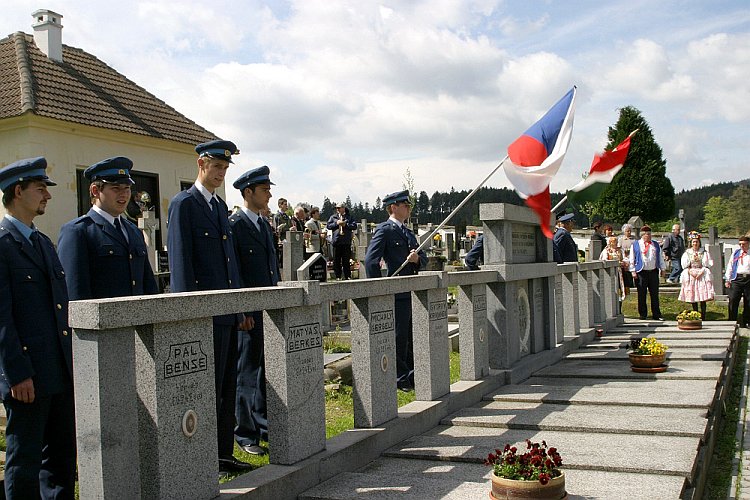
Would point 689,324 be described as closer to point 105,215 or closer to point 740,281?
point 740,281

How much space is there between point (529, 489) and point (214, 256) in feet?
8.14

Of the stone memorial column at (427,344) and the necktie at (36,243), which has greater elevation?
the necktie at (36,243)

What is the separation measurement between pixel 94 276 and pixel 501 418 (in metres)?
3.66

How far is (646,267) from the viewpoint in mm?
16172

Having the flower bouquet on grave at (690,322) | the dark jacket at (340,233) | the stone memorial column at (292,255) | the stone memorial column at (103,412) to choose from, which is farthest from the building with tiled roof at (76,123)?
the stone memorial column at (103,412)

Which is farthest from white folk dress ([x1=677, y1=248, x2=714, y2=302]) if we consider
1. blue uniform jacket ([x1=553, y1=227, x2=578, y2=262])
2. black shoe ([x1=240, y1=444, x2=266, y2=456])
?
black shoe ([x1=240, y1=444, x2=266, y2=456])

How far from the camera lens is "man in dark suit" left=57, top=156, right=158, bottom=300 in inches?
175

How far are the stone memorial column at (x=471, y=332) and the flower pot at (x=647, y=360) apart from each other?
2162mm

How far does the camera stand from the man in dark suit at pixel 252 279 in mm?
5824

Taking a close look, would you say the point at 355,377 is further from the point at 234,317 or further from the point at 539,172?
the point at 539,172

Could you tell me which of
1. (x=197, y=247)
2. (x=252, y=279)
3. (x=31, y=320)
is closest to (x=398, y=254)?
(x=252, y=279)

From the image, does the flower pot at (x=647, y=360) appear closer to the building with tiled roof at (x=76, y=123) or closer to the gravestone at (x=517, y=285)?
the gravestone at (x=517, y=285)

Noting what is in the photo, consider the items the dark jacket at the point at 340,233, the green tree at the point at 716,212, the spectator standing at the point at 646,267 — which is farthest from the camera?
the green tree at the point at 716,212

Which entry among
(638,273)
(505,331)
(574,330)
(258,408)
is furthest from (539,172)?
(638,273)
